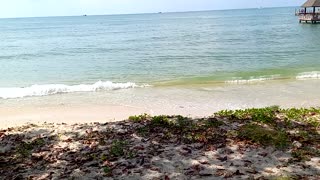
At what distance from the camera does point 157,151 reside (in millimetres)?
5973

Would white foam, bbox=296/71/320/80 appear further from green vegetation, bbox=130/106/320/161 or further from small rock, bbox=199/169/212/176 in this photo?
small rock, bbox=199/169/212/176

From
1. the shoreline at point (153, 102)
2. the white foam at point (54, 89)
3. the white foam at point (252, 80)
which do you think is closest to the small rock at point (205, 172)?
the shoreline at point (153, 102)

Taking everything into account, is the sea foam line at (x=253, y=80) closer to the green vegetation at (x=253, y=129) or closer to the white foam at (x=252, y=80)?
the white foam at (x=252, y=80)

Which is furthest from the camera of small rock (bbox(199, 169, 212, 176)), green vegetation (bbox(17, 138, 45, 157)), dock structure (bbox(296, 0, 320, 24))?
dock structure (bbox(296, 0, 320, 24))

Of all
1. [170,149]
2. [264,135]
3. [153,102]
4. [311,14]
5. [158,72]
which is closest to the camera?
[170,149]

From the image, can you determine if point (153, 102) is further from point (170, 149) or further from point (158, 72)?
point (158, 72)

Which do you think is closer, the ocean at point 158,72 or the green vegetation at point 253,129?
the green vegetation at point 253,129

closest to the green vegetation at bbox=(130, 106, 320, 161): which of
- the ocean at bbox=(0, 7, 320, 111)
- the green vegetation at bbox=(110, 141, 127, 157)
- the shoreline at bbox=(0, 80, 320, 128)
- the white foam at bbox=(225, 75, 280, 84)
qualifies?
the green vegetation at bbox=(110, 141, 127, 157)

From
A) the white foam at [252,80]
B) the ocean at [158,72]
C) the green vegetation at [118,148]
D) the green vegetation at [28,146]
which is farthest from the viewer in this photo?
the white foam at [252,80]

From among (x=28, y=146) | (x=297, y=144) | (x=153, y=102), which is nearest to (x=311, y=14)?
(x=153, y=102)

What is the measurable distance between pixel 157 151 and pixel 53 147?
1.80 metres

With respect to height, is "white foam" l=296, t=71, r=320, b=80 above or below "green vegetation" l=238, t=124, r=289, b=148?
below

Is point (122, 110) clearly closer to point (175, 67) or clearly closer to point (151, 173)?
point (151, 173)

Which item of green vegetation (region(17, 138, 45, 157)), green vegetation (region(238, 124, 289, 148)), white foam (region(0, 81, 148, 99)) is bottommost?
white foam (region(0, 81, 148, 99))
